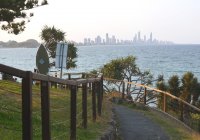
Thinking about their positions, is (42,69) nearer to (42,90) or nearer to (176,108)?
(42,90)

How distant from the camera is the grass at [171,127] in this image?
38.8 ft

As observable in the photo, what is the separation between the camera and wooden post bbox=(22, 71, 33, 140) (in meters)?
Answer: 5.05

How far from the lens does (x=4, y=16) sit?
17.8 m

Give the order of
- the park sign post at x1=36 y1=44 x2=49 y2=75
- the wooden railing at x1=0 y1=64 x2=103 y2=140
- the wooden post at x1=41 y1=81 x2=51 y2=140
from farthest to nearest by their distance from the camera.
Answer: the park sign post at x1=36 y1=44 x2=49 y2=75 → the wooden post at x1=41 y1=81 x2=51 y2=140 → the wooden railing at x1=0 y1=64 x2=103 y2=140

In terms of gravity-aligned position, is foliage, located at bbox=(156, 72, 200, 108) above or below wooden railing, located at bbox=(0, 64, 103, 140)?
below

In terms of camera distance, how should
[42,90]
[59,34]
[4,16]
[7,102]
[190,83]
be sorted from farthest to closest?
1. [59,34]
2. [190,83]
3. [4,16]
4. [7,102]
5. [42,90]

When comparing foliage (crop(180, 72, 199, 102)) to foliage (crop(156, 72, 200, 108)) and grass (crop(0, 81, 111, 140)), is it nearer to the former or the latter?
foliage (crop(156, 72, 200, 108))

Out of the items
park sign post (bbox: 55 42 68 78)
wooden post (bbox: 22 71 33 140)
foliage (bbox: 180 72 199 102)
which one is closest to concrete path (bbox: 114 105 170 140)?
park sign post (bbox: 55 42 68 78)

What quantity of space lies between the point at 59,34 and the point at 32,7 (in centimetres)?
1671

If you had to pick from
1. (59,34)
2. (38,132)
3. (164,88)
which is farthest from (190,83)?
(38,132)

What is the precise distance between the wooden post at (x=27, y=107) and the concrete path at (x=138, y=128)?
6219 mm

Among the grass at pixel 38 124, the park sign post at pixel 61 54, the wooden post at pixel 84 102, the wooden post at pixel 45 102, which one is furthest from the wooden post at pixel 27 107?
the park sign post at pixel 61 54

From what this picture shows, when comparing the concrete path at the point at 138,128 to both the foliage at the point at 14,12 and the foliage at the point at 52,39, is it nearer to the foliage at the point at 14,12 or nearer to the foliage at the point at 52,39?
the foliage at the point at 14,12

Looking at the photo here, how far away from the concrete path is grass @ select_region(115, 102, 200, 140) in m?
0.22
